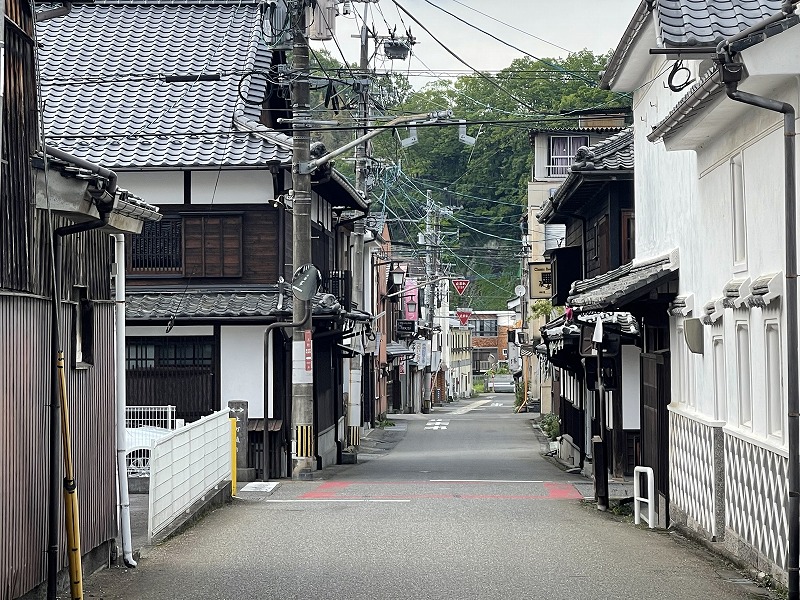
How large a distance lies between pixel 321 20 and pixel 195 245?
588 centimetres

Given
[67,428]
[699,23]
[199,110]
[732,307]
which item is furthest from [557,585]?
[199,110]

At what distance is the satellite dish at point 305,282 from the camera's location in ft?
75.1

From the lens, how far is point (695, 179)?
1479cm

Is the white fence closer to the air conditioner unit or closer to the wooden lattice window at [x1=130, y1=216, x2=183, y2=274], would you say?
the wooden lattice window at [x1=130, y1=216, x2=183, y2=274]

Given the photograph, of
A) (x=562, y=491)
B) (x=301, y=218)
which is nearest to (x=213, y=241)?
(x=301, y=218)

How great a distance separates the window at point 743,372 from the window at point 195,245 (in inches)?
609

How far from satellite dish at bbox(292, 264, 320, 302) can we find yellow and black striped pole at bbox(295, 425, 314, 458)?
2.97 metres

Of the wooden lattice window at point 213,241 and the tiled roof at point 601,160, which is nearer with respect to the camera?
the tiled roof at point 601,160

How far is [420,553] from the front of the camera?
1276 centimetres

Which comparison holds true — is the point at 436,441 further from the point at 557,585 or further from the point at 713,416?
the point at 557,585

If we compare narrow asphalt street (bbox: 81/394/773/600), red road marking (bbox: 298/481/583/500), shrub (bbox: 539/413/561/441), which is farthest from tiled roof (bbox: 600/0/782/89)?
shrub (bbox: 539/413/561/441)

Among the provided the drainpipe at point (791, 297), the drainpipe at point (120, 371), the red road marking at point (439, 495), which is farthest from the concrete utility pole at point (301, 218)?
the drainpipe at point (791, 297)

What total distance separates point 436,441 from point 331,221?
13120mm

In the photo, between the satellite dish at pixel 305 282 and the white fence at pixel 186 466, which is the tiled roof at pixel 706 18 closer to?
the white fence at pixel 186 466
